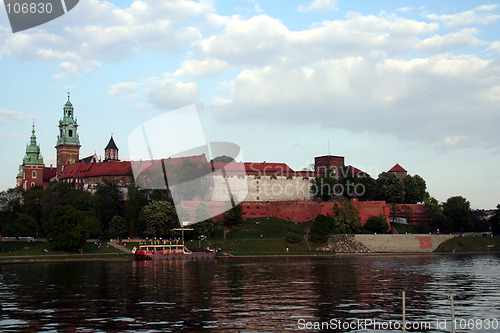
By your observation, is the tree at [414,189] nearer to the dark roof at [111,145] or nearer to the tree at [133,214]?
the tree at [133,214]

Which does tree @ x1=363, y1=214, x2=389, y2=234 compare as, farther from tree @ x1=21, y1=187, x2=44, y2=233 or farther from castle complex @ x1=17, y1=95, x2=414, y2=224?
tree @ x1=21, y1=187, x2=44, y2=233

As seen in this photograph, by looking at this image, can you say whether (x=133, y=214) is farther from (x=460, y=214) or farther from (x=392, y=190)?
(x=460, y=214)

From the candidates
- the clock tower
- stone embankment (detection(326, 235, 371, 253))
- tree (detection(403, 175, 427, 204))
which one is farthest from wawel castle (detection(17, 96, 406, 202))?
stone embankment (detection(326, 235, 371, 253))

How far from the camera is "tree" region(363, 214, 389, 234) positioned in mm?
92312

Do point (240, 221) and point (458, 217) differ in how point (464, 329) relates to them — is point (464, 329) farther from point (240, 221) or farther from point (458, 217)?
point (458, 217)

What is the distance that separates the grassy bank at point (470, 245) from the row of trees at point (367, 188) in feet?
49.0

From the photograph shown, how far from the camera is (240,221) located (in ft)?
291

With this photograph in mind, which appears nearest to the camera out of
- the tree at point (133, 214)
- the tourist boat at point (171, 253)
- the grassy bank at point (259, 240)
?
the tourist boat at point (171, 253)

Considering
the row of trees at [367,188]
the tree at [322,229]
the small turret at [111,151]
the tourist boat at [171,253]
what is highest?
the small turret at [111,151]

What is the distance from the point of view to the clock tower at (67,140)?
13675 centimetres

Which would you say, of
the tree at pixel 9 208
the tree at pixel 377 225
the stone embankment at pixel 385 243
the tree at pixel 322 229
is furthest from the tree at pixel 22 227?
the tree at pixel 377 225

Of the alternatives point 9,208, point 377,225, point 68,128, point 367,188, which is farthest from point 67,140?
point 377,225

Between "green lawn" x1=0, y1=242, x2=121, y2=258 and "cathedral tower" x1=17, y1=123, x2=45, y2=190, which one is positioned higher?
"cathedral tower" x1=17, y1=123, x2=45, y2=190

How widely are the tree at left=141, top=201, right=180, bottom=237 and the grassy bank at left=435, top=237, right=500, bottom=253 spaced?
41.2 m
